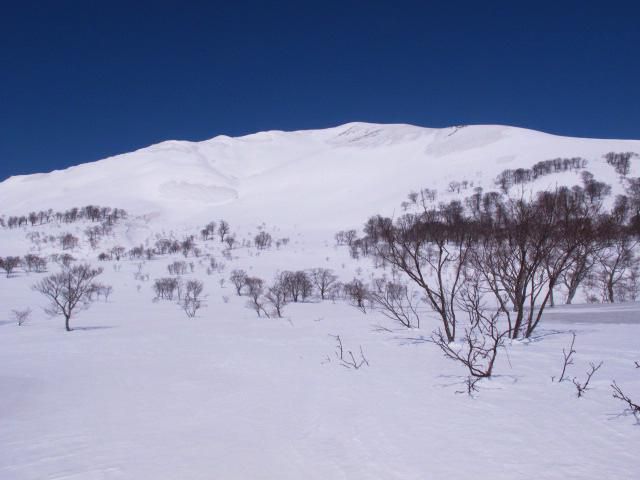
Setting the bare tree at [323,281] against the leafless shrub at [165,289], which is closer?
the bare tree at [323,281]

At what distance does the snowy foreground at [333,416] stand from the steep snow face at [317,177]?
9132 cm

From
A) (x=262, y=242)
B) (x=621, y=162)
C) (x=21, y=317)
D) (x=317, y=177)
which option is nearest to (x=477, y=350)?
(x=21, y=317)

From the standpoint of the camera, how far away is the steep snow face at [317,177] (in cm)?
11756

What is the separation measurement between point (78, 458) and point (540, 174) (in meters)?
106

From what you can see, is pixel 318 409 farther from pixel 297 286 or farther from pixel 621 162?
pixel 621 162

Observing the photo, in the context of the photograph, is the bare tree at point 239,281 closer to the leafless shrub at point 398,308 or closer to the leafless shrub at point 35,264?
the leafless shrub at point 398,308

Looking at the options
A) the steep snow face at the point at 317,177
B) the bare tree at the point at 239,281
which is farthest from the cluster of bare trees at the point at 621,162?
the bare tree at the point at 239,281

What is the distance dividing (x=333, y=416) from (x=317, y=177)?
15105 cm

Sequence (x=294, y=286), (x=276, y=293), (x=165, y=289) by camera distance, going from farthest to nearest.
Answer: (x=165, y=289) < (x=294, y=286) < (x=276, y=293)

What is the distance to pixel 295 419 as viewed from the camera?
17.4ft

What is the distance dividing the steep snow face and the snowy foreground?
9132 centimetres

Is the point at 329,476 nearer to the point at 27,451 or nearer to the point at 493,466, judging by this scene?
the point at 493,466

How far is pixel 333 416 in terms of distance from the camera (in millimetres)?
5234

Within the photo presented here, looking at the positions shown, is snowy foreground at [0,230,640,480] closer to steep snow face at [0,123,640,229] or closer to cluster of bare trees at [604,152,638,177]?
steep snow face at [0,123,640,229]
